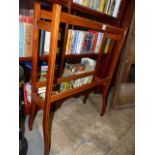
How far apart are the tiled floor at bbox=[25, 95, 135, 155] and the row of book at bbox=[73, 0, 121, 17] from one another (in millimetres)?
1238

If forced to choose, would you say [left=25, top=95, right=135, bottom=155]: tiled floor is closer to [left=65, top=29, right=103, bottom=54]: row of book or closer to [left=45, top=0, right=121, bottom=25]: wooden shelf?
[left=65, top=29, right=103, bottom=54]: row of book

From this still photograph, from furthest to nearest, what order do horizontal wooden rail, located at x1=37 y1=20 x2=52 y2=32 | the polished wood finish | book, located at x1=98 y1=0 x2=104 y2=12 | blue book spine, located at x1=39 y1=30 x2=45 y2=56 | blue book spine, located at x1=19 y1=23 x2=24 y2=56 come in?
the polished wood finish, book, located at x1=98 y1=0 x2=104 y2=12, blue book spine, located at x1=39 y1=30 x2=45 y2=56, blue book spine, located at x1=19 y1=23 x2=24 y2=56, horizontal wooden rail, located at x1=37 y1=20 x2=52 y2=32

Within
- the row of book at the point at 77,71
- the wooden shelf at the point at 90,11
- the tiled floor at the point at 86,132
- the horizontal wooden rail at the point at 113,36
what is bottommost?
the tiled floor at the point at 86,132

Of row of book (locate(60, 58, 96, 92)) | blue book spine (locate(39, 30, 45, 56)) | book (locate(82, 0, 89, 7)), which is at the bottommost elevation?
row of book (locate(60, 58, 96, 92))

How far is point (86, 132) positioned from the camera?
153 cm

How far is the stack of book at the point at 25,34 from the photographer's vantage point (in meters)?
1.12

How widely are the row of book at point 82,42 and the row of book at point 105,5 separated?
0.91 ft

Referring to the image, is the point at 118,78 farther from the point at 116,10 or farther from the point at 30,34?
the point at 30,34

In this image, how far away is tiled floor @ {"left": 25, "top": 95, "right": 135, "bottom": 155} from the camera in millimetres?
1321

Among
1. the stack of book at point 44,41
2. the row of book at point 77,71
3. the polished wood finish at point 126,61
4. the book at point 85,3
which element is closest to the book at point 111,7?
the polished wood finish at point 126,61

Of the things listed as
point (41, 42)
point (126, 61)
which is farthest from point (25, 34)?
point (126, 61)

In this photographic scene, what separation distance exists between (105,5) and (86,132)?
1.45m

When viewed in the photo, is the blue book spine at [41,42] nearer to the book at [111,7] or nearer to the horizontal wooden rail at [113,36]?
the horizontal wooden rail at [113,36]

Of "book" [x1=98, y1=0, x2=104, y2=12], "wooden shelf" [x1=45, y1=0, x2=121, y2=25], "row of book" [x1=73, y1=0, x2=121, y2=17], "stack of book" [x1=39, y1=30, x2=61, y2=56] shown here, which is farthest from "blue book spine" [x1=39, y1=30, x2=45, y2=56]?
"book" [x1=98, y1=0, x2=104, y2=12]
